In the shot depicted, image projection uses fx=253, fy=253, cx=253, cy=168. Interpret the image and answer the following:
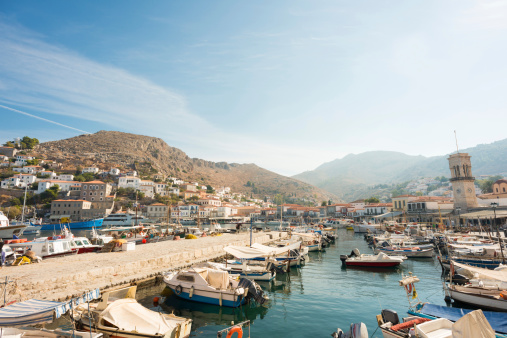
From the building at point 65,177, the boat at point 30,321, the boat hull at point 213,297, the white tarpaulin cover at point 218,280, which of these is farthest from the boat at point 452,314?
the building at point 65,177

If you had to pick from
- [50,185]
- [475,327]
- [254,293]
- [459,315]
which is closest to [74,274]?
[254,293]

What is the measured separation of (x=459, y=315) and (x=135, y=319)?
10255 millimetres

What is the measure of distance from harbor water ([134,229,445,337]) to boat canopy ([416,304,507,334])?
1.89 m

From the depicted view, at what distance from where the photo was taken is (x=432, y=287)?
14672 millimetres

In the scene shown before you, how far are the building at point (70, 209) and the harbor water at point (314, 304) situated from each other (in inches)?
3241

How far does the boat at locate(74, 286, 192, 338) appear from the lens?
678 centimetres

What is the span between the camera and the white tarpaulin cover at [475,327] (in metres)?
4.75

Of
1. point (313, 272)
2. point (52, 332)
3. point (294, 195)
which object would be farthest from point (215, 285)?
point (294, 195)

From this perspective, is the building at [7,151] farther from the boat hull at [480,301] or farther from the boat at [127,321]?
the boat hull at [480,301]

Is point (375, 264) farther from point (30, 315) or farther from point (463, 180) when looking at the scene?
point (463, 180)

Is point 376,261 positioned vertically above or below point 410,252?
above

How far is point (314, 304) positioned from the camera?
12.0 metres

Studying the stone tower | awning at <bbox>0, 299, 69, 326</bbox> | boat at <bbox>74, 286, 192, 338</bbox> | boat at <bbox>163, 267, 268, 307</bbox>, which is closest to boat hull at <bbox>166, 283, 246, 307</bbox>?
boat at <bbox>163, 267, 268, 307</bbox>

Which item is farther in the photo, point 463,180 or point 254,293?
point 463,180
